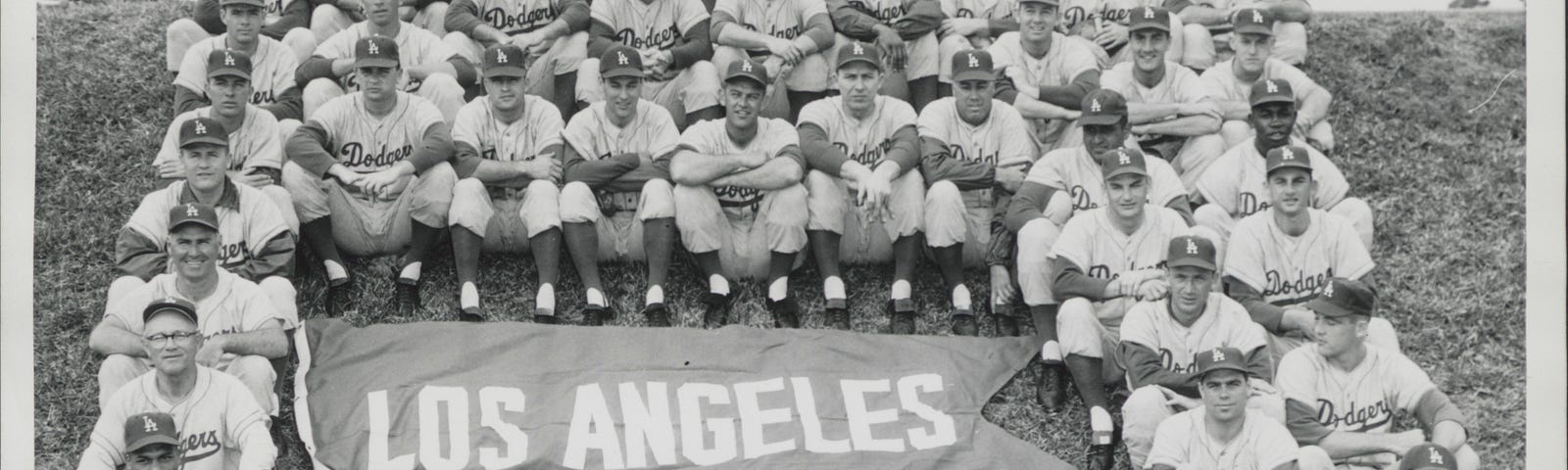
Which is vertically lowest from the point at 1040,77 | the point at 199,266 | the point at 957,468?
the point at 957,468

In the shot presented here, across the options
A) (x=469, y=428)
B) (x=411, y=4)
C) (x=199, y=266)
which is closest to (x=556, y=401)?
(x=469, y=428)

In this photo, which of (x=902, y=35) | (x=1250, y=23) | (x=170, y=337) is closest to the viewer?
(x=170, y=337)

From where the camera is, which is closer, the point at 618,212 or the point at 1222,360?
the point at 1222,360

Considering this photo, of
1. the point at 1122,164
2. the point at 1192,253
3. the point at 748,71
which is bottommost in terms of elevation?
the point at 1192,253

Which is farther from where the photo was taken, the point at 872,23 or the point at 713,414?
the point at 872,23

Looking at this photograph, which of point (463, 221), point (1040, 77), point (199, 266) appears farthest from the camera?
point (1040, 77)

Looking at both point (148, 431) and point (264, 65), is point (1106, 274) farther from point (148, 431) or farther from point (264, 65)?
point (264, 65)

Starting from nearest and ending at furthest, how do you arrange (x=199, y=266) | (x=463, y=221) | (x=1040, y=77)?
(x=199, y=266), (x=463, y=221), (x=1040, y=77)

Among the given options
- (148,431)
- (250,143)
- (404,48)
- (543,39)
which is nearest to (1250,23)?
(543,39)

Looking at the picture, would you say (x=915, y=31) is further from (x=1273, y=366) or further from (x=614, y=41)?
(x=1273, y=366)
